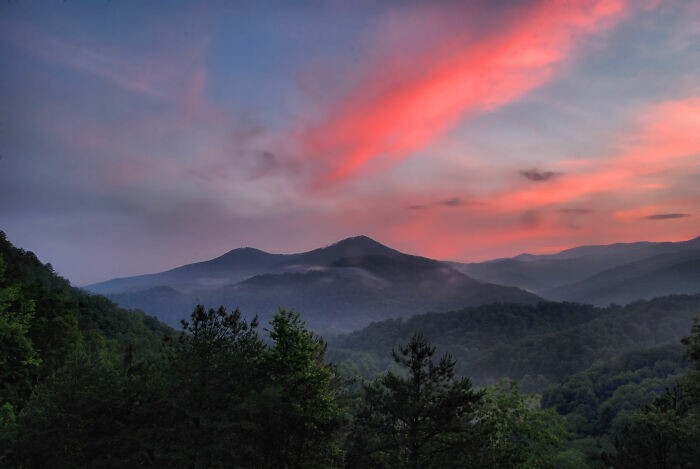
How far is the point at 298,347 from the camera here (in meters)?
26.5

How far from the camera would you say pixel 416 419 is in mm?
26094

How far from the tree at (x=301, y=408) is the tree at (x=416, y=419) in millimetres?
1766

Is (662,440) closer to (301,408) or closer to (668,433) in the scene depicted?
(668,433)

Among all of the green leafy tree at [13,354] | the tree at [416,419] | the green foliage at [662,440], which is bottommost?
the green foliage at [662,440]

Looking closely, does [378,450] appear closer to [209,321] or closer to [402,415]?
[402,415]

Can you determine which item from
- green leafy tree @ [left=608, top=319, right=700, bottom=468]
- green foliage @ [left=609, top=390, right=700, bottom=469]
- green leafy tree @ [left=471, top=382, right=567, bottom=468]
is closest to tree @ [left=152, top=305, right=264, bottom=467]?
green leafy tree @ [left=471, top=382, right=567, bottom=468]

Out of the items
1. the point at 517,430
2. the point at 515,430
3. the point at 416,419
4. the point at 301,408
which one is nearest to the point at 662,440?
→ the point at 517,430

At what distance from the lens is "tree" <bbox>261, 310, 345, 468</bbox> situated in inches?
1000

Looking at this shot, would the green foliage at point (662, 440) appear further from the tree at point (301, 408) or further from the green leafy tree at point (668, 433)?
the tree at point (301, 408)

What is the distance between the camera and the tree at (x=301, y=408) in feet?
83.3

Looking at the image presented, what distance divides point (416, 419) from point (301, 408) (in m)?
6.50

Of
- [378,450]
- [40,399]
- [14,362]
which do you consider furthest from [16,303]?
[378,450]

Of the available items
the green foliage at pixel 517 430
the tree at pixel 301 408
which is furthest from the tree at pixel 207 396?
the green foliage at pixel 517 430

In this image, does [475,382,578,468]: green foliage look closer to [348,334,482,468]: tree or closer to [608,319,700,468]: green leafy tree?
[348,334,482,468]: tree
